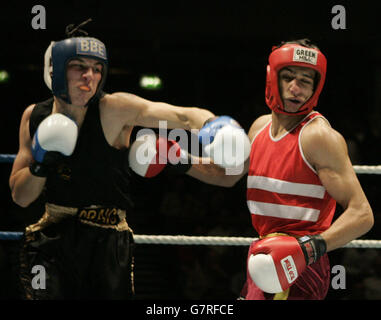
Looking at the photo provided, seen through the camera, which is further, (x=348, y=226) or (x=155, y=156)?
(x=155, y=156)

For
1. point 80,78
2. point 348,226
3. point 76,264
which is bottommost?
point 76,264

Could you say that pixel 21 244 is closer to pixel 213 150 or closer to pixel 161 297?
pixel 213 150

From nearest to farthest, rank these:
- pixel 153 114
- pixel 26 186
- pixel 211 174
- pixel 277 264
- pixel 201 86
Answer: pixel 277 264 → pixel 26 186 → pixel 153 114 → pixel 211 174 → pixel 201 86

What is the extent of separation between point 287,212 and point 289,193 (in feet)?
0.23

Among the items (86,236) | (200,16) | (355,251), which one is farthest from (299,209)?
(200,16)

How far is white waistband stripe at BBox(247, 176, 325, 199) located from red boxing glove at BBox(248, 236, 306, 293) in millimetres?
207

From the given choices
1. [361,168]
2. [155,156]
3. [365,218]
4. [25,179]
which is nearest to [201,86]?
[361,168]

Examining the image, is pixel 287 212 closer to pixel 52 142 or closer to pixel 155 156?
pixel 155 156

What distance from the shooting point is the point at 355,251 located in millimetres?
4590

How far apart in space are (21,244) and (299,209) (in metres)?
1.07

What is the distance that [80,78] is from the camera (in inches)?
90.4

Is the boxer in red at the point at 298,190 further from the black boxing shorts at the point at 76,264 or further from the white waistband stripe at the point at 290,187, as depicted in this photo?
the black boxing shorts at the point at 76,264

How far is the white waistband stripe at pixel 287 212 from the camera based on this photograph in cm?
224

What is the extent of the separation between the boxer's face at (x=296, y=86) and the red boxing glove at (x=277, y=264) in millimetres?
525
